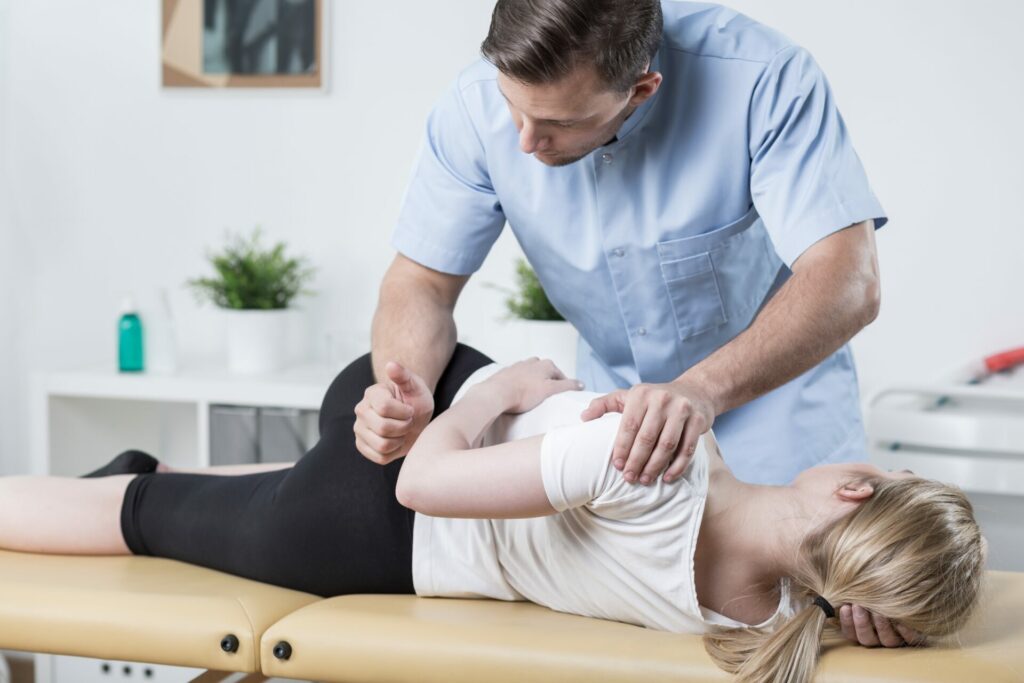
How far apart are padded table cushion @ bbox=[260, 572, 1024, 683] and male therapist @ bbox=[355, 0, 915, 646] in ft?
0.26

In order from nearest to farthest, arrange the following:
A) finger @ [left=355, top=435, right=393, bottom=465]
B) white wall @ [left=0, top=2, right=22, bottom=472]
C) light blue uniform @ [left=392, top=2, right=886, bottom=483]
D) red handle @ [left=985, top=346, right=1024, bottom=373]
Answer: finger @ [left=355, top=435, right=393, bottom=465], light blue uniform @ [left=392, top=2, right=886, bottom=483], red handle @ [left=985, top=346, right=1024, bottom=373], white wall @ [left=0, top=2, right=22, bottom=472]

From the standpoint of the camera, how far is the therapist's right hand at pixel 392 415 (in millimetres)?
1329

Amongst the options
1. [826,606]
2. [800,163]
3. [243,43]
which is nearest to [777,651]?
[826,606]

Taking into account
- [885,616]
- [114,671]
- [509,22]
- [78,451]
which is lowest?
[114,671]

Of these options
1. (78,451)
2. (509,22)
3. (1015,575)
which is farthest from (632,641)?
(78,451)

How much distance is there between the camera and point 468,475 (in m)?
1.23

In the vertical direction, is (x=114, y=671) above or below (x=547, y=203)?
below

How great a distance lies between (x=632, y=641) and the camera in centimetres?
123

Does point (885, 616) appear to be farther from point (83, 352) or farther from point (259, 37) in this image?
point (83, 352)

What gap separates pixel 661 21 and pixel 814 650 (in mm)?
774

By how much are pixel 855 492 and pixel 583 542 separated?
31 centimetres

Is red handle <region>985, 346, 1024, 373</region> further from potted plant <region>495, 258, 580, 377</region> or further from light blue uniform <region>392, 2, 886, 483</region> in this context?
potted plant <region>495, 258, 580, 377</region>

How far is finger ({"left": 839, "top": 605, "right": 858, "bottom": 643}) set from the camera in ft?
3.96

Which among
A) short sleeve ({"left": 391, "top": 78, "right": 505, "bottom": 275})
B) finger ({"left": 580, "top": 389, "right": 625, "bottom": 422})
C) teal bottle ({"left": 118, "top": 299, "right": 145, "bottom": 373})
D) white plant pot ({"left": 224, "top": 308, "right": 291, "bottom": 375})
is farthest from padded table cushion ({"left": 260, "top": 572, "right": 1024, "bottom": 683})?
teal bottle ({"left": 118, "top": 299, "right": 145, "bottom": 373})
